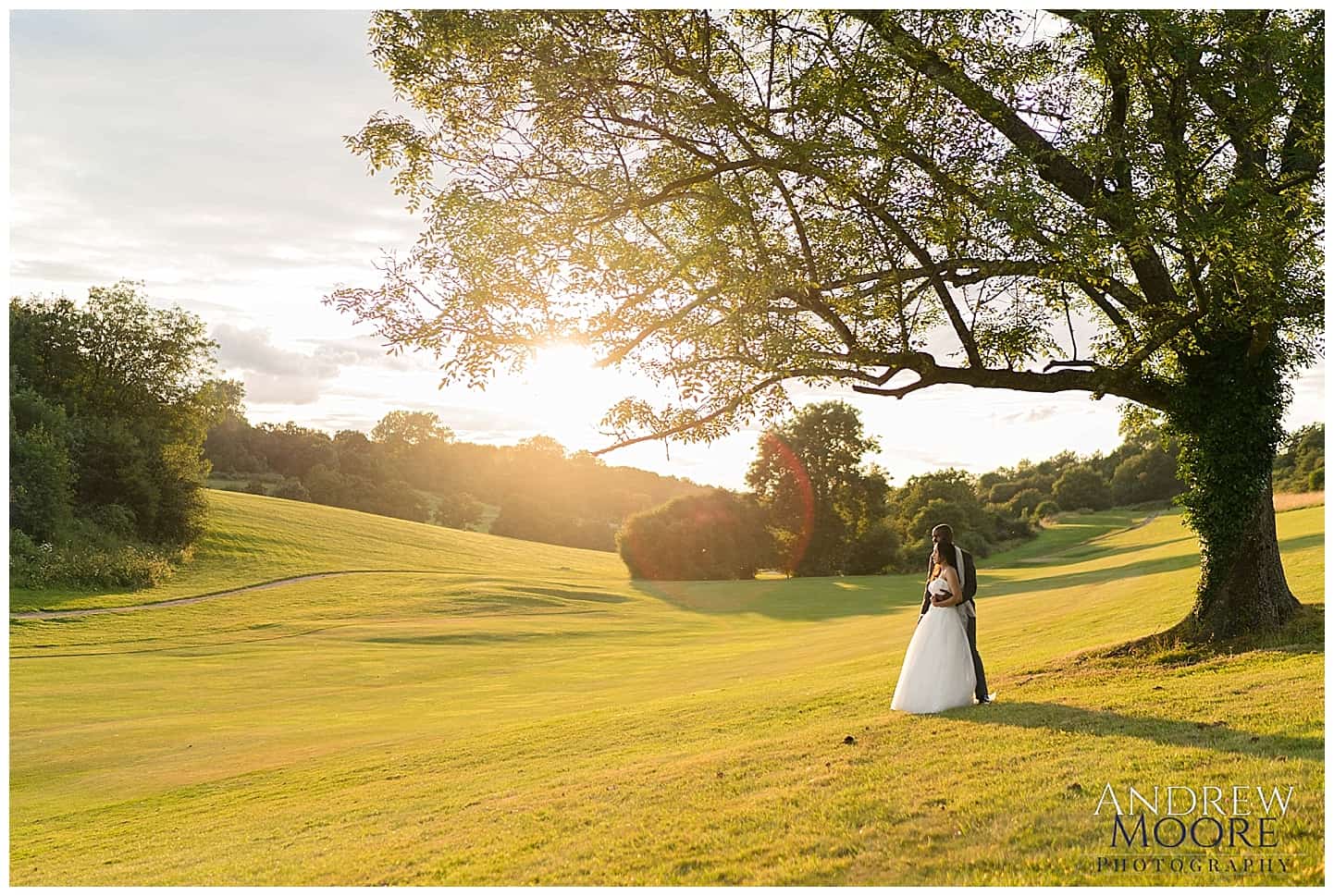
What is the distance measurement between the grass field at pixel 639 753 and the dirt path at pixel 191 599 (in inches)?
72.5

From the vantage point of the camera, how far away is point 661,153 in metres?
14.9

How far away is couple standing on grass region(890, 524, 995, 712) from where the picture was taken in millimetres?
12398

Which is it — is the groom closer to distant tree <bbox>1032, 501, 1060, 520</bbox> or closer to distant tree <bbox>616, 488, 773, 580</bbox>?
distant tree <bbox>616, 488, 773, 580</bbox>

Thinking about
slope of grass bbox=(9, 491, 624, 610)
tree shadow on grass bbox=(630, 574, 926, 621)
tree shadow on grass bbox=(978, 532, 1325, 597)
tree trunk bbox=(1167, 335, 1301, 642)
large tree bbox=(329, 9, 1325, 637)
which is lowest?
tree shadow on grass bbox=(630, 574, 926, 621)

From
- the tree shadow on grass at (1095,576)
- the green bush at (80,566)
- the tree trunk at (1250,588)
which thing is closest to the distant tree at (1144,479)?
the tree shadow on grass at (1095,576)

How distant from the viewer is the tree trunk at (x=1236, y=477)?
15391 millimetres

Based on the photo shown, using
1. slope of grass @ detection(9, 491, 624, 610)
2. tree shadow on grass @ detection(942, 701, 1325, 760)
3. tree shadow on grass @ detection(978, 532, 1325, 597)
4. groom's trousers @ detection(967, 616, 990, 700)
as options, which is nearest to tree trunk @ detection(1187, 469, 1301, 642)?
tree shadow on grass @ detection(942, 701, 1325, 760)

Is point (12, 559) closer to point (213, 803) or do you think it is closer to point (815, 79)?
point (213, 803)

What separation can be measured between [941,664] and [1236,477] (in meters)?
6.91

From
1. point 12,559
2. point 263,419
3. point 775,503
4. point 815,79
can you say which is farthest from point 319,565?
point 815,79

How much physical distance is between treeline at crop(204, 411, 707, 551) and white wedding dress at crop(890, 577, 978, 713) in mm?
69710

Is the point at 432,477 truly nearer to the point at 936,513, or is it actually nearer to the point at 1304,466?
the point at 936,513

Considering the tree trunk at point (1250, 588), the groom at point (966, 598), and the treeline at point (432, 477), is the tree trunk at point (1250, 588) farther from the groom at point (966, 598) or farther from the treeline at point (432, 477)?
the treeline at point (432, 477)

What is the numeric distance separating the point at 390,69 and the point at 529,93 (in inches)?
88.1
